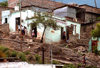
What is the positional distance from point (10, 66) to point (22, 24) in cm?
1553

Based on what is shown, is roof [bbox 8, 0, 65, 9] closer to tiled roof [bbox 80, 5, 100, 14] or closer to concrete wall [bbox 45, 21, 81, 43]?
tiled roof [bbox 80, 5, 100, 14]

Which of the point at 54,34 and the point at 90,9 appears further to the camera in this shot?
the point at 90,9

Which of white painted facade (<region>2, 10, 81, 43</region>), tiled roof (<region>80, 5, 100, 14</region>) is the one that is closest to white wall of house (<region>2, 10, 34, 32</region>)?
white painted facade (<region>2, 10, 81, 43</region>)

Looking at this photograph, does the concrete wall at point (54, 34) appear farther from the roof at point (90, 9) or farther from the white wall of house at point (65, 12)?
the roof at point (90, 9)

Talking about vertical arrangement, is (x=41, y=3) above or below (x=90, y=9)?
above

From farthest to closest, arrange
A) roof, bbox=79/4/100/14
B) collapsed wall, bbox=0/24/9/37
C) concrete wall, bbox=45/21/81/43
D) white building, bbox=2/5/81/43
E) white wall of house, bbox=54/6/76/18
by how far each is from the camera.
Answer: roof, bbox=79/4/100/14 → white wall of house, bbox=54/6/76/18 → collapsed wall, bbox=0/24/9/37 → white building, bbox=2/5/81/43 → concrete wall, bbox=45/21/81/43

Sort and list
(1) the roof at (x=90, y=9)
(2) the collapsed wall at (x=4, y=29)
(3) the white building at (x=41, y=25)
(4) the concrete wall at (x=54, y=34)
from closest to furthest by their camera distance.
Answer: (4) the concrete wall at (x=54, y=34) → (3) the white building at (x=41, y=25) → (2) the collapsed wall at (x=4, y=29) → (1) the roof at (x=90, y=9)

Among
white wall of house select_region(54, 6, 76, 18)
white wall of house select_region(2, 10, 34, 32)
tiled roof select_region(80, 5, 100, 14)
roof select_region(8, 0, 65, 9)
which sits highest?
roof select_region(8, 0, 65, 9)

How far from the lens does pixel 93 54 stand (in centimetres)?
2889

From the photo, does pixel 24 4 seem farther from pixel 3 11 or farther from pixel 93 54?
pixel 93 54

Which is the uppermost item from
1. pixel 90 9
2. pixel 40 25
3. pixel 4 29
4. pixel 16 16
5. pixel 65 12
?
pixel 90 9

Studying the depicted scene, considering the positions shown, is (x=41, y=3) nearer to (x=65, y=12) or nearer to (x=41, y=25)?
(x=65, y=12)

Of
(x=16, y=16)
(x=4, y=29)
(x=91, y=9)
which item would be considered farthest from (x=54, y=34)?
(x=91, y=9)

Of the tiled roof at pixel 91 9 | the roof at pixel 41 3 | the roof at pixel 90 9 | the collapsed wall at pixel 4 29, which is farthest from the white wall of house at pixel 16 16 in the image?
the tiled roof at pixel 91 9
